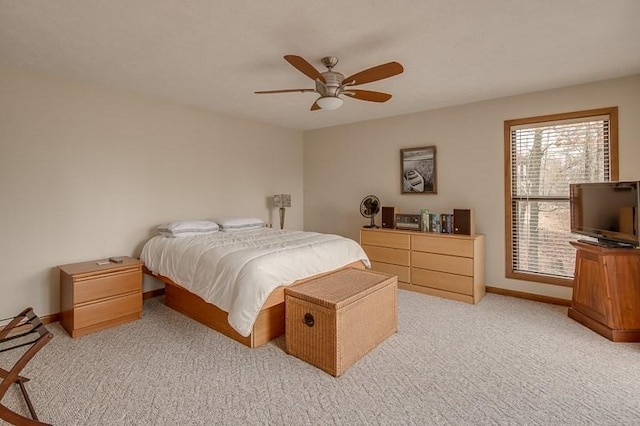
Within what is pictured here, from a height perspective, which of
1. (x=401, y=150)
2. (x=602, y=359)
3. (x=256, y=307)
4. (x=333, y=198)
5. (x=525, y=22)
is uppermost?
(x=525, y=22)

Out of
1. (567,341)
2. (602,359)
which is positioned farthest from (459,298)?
(602,359)

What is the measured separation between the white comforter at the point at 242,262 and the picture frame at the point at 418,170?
63.6 inches

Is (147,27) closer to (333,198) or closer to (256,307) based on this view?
(256,307)

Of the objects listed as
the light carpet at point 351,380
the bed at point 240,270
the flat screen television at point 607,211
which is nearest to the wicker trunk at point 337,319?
the light carpet at point 351,380

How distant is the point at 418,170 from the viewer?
4520 millimetres

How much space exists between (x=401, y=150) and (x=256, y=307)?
3.34 meters

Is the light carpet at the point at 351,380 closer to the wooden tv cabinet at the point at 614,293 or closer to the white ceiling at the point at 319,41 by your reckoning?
the wooden tv cabinet at the point at 614,293

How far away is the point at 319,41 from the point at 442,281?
3.03 m

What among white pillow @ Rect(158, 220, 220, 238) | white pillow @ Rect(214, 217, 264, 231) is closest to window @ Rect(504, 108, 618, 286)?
white pillow @ Rect(214, 217, 264, 231)

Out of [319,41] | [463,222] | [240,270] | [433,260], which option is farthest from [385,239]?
[319,41]

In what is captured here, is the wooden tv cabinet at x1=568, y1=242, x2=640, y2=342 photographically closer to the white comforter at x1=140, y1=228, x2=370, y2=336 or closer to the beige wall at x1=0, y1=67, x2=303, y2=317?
the white comforter at x1=140, y1=228, x2=370, y2=336

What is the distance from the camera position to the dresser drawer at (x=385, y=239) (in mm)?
4168

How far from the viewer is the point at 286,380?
2.12m

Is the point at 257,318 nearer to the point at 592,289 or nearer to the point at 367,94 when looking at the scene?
the point at 367,94
